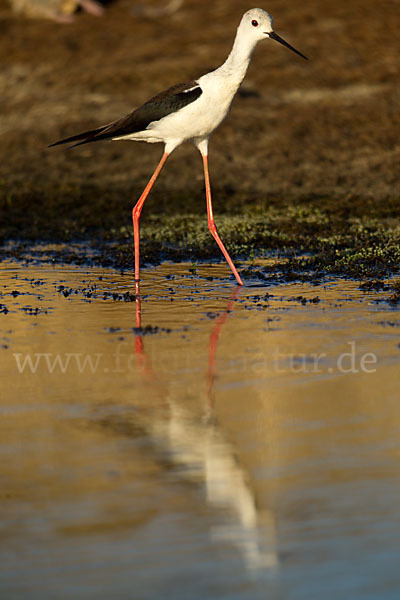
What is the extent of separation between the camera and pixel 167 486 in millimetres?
3877

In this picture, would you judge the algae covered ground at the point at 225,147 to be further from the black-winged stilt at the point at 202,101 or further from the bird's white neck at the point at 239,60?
the bird's white neck at the point at 239,60

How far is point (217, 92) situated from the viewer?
315 inches

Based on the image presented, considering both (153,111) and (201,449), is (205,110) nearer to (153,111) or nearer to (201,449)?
(153,111)

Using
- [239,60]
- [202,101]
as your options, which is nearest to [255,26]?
[239,60]

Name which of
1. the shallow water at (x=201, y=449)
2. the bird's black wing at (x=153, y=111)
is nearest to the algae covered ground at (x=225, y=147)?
the bird's black wing at (x=153, y=111)

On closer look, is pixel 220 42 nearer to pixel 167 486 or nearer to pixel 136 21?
pixel 136 21

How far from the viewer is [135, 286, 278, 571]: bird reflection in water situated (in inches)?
134

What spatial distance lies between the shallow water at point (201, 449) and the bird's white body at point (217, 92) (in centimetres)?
161

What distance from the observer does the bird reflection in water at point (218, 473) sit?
3.41m

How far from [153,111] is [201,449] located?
4392 millimetres

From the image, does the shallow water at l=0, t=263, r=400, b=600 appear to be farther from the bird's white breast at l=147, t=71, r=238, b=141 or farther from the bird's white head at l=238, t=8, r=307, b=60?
the bird's white head at l=238, t=8, r=307, b=60

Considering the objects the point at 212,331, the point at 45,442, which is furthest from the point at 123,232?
the point at 45,442

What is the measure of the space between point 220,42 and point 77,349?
9789 millimetres

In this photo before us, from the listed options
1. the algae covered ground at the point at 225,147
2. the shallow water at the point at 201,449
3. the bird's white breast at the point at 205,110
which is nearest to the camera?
the shallow water at the point at 201,449
